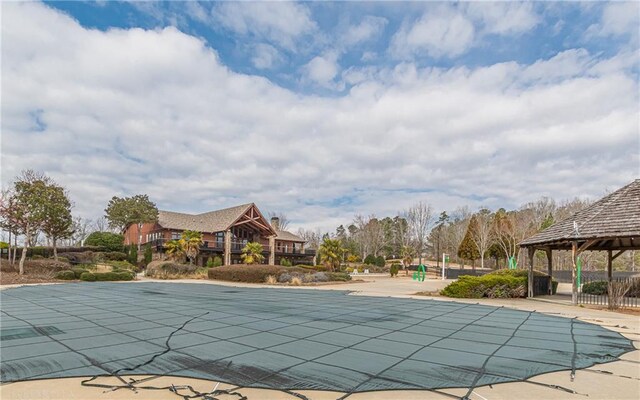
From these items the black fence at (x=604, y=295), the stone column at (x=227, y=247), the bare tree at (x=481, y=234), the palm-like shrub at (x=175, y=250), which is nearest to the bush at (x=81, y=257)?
the palm-like shrub at (x=175, y=250)

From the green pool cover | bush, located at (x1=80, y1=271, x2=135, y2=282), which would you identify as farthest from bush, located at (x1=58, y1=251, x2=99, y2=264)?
the green pool cover

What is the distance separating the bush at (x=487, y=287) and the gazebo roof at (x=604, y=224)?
6.21 feet

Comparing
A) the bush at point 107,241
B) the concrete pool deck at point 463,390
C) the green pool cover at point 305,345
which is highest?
the bush at point 107,241

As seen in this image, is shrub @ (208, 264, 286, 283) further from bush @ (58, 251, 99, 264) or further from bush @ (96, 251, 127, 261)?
bush @ (96, 251, 127, 261)

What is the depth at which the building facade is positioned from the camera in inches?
1527

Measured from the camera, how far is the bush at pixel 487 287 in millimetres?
15531

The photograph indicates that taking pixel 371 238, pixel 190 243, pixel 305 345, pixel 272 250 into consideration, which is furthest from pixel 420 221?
pixel 305 345

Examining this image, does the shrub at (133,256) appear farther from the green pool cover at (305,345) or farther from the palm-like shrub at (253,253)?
the green pool cover at (305,345)

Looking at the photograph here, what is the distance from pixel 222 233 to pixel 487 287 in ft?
99.8

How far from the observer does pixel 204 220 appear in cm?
4334

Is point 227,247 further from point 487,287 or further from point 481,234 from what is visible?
point 487,287

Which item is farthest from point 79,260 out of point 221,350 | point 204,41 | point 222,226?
point 221,350

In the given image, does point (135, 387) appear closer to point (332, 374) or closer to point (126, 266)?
point (332, 374)

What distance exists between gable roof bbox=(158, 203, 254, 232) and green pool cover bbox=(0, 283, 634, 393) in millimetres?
29332
